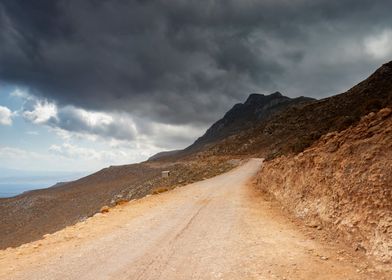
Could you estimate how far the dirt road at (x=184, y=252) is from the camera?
9.86 metres

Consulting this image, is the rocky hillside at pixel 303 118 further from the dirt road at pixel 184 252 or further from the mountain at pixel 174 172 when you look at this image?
the dirt road at pixel 184 252

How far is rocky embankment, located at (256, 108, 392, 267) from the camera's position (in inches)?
404

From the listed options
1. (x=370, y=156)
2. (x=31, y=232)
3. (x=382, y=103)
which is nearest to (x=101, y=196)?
(x=31, y=232)

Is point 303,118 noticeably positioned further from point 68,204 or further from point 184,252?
point 184,252

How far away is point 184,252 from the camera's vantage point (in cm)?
1178

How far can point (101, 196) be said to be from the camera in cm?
7138

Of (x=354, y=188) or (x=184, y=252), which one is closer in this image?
(x=184, y=252)

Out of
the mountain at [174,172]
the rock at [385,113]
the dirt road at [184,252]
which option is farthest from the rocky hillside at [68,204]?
the rock at [385,113]

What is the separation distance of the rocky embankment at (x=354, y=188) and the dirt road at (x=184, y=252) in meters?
0.74

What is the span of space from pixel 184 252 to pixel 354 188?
5532mm

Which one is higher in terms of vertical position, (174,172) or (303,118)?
(303,118)

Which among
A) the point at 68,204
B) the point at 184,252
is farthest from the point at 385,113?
the point at 68,204

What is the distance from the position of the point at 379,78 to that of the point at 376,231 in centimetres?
9506

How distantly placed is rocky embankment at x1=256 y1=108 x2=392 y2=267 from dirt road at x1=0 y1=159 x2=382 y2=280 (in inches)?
29.2
